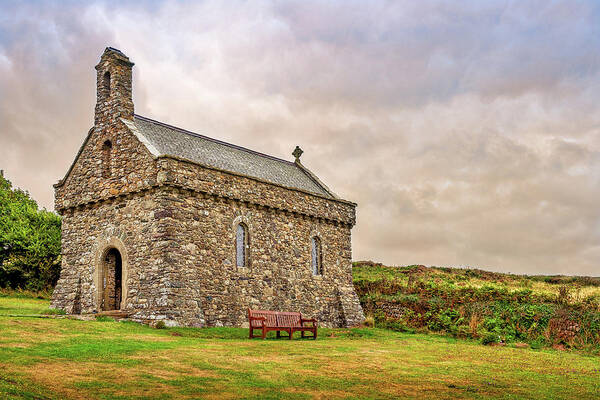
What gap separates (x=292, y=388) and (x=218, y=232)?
12.8 m

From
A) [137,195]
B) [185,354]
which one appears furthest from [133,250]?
[185,354]

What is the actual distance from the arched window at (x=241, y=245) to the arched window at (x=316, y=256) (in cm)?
456

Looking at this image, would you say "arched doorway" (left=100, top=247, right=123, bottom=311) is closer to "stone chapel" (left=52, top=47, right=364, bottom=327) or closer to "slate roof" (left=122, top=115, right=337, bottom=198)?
"stone chapel" (left=52, top=47, right=364, bottom=327)

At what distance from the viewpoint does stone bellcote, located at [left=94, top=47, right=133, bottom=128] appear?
24.1 metres

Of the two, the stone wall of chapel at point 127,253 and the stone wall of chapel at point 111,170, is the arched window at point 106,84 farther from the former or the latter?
the stone wall of chapel at point 127,253

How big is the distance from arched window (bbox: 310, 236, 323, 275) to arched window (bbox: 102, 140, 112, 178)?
31.9 feet

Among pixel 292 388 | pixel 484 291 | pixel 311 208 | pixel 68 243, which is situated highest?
pixel 311 208

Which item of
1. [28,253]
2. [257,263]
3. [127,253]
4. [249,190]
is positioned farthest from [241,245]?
[28,253]

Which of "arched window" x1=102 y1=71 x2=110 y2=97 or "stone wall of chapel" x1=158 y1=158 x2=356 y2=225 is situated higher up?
"arched window" x1=102 y1=71 x2=110 y2=97

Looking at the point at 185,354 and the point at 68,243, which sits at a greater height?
the point at 68,243

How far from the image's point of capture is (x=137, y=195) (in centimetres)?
2200

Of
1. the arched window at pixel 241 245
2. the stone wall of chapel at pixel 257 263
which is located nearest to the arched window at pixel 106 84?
the stone wall of chapel at pixel 257 263

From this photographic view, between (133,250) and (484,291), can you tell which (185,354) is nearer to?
(133,250)

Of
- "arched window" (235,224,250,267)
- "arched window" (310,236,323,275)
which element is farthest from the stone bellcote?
"arched window" (310,236,323,275)
